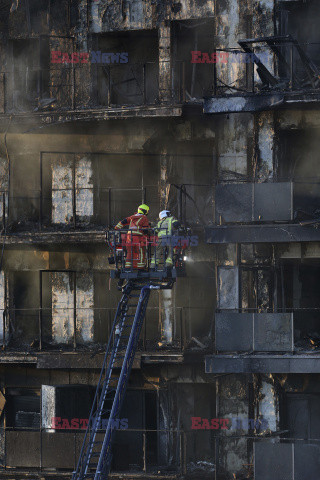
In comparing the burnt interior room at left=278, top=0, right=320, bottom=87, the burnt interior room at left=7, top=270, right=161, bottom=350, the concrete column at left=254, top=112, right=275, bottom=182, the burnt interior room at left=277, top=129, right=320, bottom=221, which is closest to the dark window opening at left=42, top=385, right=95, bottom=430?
the burnt interior room at left=7, top=270, right=161, bottom=350

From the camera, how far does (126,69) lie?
3262 cm

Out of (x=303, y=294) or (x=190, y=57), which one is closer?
(x=303, y=294)

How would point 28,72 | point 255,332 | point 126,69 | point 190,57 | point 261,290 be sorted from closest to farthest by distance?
point 255,332 → point 261,290 → point 190,57 → point 126,69 → point 28,72

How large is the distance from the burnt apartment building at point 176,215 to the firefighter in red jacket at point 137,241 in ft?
8.88

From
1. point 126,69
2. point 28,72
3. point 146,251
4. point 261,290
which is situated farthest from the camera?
point 28,72

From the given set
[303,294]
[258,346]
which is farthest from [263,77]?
[258,346]

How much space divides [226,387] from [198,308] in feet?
7.09

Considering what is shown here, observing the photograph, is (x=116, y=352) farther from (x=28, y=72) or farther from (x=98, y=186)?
(x=28, y=72)

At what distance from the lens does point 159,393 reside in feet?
102

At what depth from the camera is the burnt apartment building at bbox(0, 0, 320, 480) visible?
95.9 ft

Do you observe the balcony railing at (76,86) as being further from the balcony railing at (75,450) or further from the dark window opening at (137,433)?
the balcony railing at (75,450)

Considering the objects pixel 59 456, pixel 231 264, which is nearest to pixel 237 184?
pixel 231 264

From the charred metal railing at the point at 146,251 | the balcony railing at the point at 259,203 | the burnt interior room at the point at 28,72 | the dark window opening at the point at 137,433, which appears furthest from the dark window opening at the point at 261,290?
the burnt interior room at the point at 28,72

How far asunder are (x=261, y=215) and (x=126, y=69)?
6073 mm
